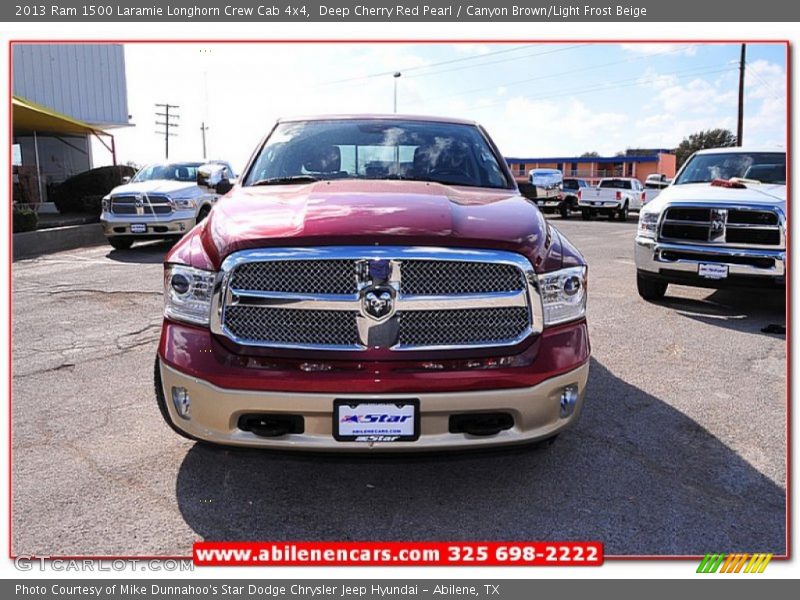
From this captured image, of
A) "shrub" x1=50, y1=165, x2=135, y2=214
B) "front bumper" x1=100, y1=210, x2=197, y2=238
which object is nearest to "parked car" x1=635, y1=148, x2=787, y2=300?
"front bumper" x1=100, y1=210, x2=197, y2=238

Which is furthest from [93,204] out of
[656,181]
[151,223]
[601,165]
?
[601,165]

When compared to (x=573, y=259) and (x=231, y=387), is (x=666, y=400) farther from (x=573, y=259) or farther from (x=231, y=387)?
(x=231, y=387)

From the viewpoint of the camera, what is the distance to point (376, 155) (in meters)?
4.26

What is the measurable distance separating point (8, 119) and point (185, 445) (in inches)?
73.8

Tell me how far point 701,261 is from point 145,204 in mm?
9549

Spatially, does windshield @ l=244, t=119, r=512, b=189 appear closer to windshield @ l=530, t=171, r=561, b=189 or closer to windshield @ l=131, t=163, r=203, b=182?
windshield @ l=131, t=163, r=203, b=182

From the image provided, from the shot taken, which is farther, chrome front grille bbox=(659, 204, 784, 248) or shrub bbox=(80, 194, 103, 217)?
shrub bbox=(80, 194, 103, 217)

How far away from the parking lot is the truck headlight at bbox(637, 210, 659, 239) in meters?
2.49

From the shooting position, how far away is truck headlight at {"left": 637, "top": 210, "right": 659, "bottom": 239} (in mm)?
7578

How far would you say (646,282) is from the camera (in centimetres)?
783

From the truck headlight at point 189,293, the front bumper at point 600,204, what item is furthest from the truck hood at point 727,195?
the front bumper at point 600,204

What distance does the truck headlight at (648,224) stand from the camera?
24.9ft

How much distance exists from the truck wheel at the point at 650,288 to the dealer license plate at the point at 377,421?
578 cm

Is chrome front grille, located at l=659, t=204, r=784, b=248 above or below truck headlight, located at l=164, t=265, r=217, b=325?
above
